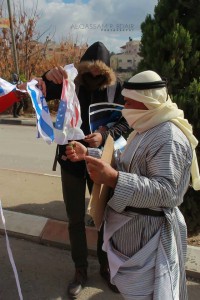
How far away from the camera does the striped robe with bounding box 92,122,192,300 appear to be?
1719 millimetres

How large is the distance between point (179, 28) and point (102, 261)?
213cm

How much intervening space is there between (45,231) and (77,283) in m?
0.97

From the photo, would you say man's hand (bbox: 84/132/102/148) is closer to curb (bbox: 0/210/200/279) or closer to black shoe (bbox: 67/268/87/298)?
black shoe (bbox: 67/268/87/298)

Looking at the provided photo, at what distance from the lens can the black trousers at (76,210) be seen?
9.38ft

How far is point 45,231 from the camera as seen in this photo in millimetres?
3826

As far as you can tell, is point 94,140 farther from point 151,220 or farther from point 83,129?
point 151,220

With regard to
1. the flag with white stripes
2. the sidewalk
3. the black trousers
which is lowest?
the sidewalk

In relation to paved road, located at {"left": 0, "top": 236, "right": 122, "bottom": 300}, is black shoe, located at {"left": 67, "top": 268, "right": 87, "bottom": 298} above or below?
above

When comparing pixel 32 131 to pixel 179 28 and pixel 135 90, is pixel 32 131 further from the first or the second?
pixel 135 90

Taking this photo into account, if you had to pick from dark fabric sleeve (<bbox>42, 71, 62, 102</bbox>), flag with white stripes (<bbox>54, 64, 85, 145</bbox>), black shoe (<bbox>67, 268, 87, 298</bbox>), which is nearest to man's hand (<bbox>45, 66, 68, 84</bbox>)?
flag with white stripes (<bbox>54, 64, 85, 145</bbox>)

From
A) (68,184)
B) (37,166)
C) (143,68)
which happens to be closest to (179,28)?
(143,68)

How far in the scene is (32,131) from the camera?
12.1 m

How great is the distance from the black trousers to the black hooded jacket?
0.26 feet

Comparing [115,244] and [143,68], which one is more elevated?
[143,68]
